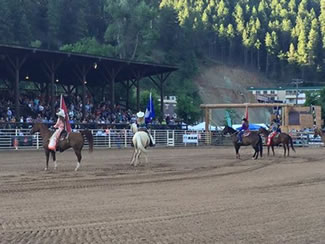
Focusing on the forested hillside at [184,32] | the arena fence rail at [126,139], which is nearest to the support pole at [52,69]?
the arena fence rail at [126,139]

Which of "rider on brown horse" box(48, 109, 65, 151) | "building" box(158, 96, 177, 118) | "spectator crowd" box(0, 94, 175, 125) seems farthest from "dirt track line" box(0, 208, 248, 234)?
"building" box(158, 96, 177, 118)

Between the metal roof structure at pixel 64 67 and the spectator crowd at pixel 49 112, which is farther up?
the metal roof structure at pixel 64 67

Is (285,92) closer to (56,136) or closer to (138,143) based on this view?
(138,143)

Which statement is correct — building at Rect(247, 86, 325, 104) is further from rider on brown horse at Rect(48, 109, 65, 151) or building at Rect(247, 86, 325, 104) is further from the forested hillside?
rider on brown horse at Rect(48, 109, 65, 151)

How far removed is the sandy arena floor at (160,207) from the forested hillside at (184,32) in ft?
182

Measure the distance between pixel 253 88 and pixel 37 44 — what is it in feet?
181

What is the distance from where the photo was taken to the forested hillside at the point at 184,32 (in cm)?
7650

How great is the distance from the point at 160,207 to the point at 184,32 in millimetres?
92477

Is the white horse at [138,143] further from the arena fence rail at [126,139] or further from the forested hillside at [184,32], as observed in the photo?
the forested hillside at [184,32]

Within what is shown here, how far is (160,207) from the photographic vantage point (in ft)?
30.1

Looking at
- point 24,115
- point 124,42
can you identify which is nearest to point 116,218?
point 24,115

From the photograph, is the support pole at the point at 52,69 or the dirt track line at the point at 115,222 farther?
the support pole at the point at 52,69

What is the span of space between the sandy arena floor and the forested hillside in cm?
5539

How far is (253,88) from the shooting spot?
113m
